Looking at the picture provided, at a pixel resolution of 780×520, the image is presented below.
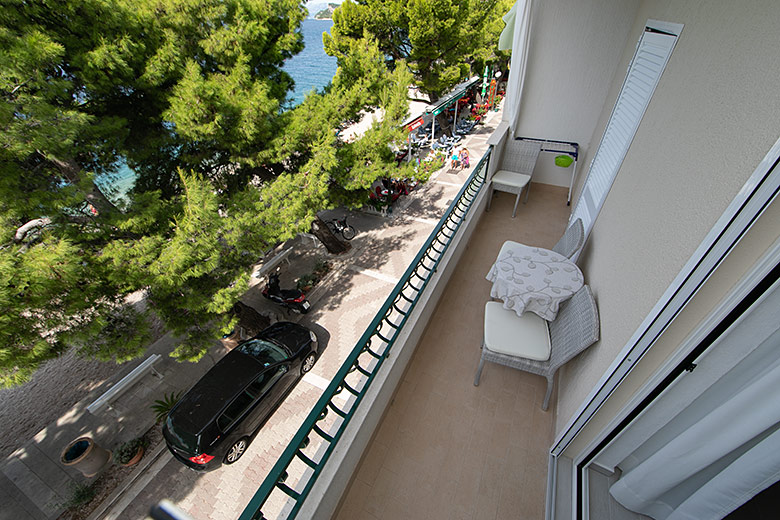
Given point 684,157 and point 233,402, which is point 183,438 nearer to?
point 233,402

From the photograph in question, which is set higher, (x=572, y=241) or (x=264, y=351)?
(x=572, y=241)

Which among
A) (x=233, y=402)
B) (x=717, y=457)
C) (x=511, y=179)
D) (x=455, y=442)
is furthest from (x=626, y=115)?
(x=233, y=402)

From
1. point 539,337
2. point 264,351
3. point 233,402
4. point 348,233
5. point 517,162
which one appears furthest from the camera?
point 348,233

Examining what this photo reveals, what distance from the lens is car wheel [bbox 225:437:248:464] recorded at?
4375 mm

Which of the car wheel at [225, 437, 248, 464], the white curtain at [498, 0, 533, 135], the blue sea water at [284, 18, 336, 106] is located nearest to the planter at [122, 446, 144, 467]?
the car wheel at [225, 437, 248, 464]

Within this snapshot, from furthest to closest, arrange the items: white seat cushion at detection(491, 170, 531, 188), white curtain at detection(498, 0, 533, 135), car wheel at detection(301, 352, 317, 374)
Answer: car wheel at detection(301, 352, 317, 374), white seat cushion at detection(491, 170, 531, 188), white curtain at detection(498, 0, 533, 135)

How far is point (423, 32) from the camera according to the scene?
11.9 metres

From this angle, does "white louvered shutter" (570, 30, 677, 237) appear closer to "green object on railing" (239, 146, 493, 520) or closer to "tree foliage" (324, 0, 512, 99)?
"green object on railing" (239, 146, 493, 520)

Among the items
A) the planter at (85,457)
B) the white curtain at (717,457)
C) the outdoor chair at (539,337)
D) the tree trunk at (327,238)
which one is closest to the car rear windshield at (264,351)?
the planter at (85,457)

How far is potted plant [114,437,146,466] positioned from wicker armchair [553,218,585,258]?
6.52 meters

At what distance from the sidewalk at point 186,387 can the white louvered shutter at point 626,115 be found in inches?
181

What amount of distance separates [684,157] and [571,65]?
470 centimetres

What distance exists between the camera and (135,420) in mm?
5078

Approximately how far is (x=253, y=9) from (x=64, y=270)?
4169 millimetres
